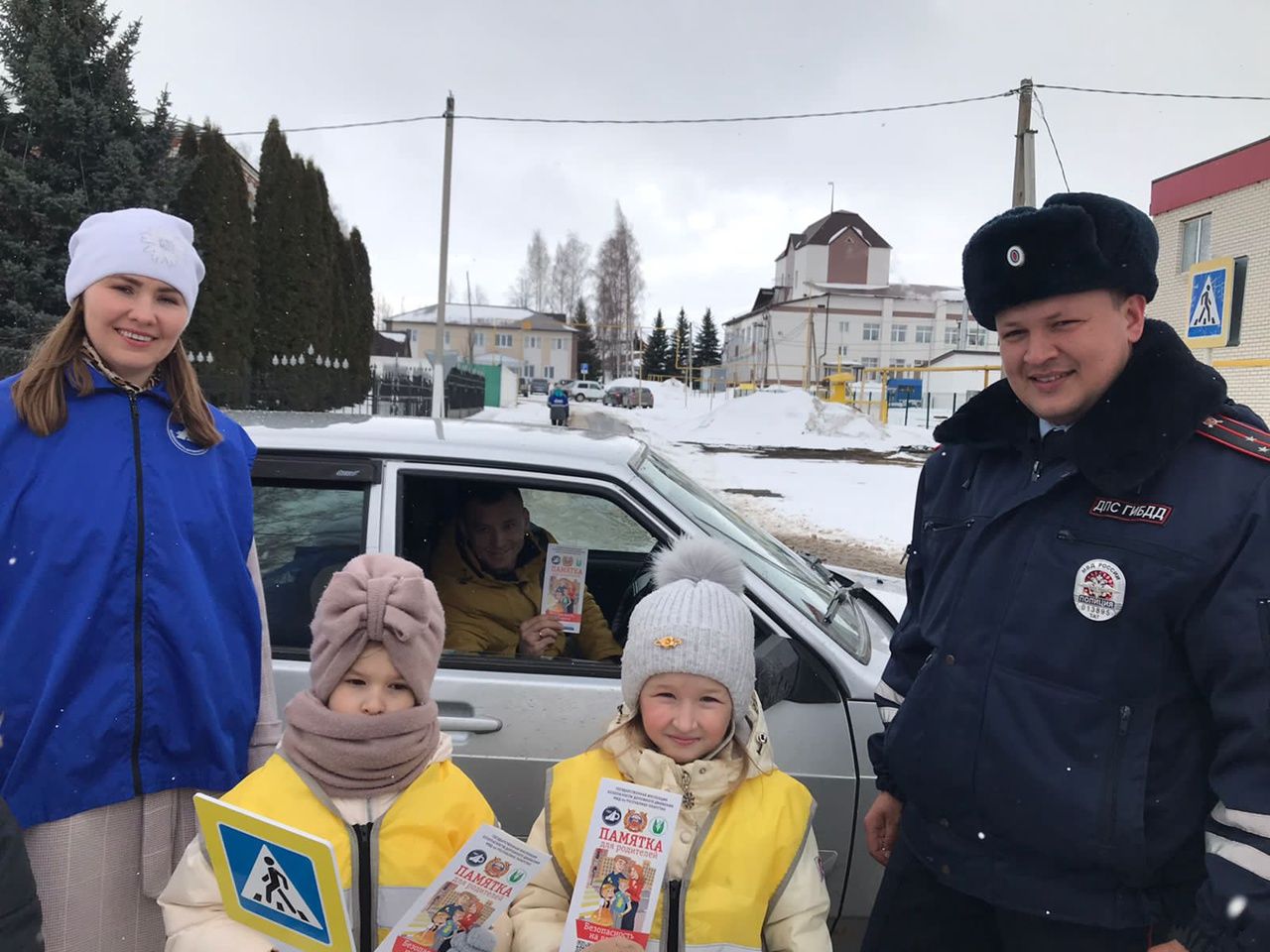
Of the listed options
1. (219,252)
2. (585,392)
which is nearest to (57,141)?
(219,252)

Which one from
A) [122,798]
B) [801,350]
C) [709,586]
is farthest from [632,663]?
[801,350]

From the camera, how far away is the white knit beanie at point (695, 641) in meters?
1.92

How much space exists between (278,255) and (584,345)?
6708cm

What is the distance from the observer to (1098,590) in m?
1.56

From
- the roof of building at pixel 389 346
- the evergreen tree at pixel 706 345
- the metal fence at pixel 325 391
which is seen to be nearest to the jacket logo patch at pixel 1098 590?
the metal fence at pixel 325 391

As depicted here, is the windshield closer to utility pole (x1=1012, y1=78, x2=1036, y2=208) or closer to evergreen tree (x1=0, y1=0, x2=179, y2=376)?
utility pole (x1=1012, y1=78, x2=1036, y2=208)

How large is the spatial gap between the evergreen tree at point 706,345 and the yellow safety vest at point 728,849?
8758 centimetres

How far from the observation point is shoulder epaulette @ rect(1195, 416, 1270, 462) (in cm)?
149

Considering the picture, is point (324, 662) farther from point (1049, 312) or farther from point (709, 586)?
point (1049, 312)

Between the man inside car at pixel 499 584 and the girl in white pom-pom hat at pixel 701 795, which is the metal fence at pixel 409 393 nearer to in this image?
the man inside car at pixel 499 584

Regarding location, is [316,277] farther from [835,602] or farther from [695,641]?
[695,641]

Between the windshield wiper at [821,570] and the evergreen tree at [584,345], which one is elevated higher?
the evergreen tree at [584,345]

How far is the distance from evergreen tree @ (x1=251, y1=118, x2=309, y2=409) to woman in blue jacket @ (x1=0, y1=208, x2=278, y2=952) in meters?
22.4

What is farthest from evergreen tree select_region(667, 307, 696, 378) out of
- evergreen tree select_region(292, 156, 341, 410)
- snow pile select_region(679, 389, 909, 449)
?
evergreen tree select_region(292, 156, 341, 410)
